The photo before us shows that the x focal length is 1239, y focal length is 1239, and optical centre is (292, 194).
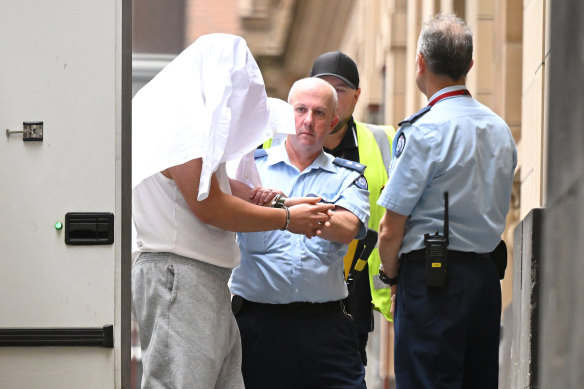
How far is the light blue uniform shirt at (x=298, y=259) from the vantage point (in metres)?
5.38

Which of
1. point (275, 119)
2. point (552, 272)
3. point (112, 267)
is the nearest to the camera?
point (552, 272)

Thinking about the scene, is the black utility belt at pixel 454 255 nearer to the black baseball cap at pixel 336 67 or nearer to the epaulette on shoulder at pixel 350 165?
the epaulette on shoulder at pixel 350 165

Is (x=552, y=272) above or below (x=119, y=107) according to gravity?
below

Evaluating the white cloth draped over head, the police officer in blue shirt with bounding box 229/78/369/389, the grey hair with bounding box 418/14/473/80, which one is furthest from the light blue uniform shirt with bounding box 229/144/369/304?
the white cloth draped over head

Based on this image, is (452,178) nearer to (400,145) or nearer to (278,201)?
(400,145)

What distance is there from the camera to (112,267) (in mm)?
4676

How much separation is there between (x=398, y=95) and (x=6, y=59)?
667 inches

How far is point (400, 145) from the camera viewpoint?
5375mm

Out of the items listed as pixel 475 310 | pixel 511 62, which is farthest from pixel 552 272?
pixel 511 62

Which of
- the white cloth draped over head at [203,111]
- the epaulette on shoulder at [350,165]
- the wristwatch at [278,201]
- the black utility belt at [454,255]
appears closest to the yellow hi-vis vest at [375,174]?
the epaulette on shoulder at [350,165]

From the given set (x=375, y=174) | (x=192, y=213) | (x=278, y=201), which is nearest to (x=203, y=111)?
(x=192, y=213)

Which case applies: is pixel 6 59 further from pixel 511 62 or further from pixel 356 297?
pixel 511 62

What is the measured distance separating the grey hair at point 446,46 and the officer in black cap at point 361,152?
1.20 m

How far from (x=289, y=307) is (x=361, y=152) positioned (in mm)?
1506
